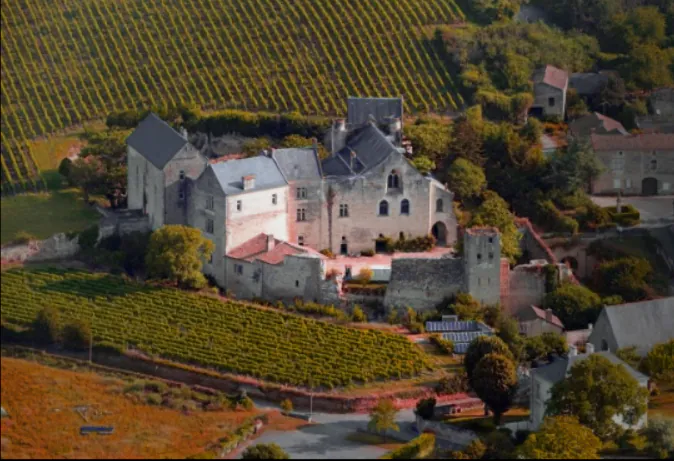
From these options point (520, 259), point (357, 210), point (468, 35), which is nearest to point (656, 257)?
point (520, 259)

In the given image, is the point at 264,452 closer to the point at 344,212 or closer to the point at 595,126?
the point at 344,212

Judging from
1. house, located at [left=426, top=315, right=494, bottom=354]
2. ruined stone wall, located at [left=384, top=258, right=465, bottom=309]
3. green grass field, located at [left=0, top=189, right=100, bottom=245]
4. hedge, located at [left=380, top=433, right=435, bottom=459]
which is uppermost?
green grass field, located at [left=0, top=189, right=100, bottom=245]

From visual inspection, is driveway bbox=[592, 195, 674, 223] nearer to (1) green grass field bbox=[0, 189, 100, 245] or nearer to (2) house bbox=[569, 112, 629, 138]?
(2) house bbox=[569, 112, 629, 138]

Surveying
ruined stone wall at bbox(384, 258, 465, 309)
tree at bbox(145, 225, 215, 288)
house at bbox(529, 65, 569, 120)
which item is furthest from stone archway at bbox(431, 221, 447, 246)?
house at bbox(529, 65, 569, 120)

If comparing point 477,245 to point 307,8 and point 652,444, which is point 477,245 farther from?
point 307,8

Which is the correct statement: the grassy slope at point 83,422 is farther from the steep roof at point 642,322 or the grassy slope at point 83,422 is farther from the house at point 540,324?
the steep roof at point 642,322

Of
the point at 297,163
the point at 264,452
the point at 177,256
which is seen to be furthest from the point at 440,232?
the point at 264,452

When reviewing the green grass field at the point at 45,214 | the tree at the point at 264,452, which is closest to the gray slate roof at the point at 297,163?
the green grass field at the point at 45,214
